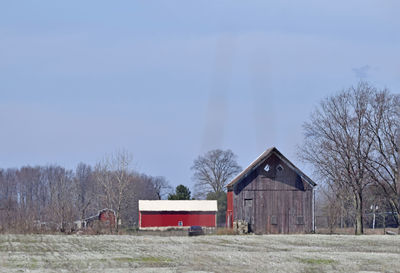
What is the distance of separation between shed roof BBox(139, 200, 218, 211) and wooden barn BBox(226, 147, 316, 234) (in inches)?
1207

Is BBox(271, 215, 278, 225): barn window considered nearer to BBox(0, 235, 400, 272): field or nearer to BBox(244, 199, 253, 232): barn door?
BBox(244, 199, 253, 232): barn door

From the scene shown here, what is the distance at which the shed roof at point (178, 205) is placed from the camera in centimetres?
8681

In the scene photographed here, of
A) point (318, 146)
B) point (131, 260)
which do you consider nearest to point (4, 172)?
point (318, 146)

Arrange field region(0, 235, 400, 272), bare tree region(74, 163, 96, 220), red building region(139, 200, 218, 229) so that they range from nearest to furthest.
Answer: field region(0, 235, 400, 272) → red building region(139, 200, 218, 229) → bare tree region(74, 163, 96, 220)

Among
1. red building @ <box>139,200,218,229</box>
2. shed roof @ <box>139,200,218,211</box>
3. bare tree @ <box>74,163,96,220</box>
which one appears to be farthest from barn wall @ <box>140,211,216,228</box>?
bare tree @ <box>74,163,96,220</box>

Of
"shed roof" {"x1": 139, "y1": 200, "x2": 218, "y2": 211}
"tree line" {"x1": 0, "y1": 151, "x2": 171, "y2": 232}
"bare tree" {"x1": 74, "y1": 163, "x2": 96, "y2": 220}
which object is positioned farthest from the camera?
"bare tree" {"x1": 74, "y1": 163, "x2": 96, "y2": 220}

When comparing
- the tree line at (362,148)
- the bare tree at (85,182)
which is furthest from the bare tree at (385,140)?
the bare tree at (85,182)

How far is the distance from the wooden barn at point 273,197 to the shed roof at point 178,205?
30650mm

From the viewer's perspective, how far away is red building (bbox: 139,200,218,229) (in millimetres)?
85250

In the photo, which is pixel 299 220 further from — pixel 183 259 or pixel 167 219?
pixel 183 259

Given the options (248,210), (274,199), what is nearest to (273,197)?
(274,199)

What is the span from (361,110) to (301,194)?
32.0ft

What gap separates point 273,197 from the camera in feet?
187

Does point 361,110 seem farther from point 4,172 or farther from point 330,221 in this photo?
point 4,172
